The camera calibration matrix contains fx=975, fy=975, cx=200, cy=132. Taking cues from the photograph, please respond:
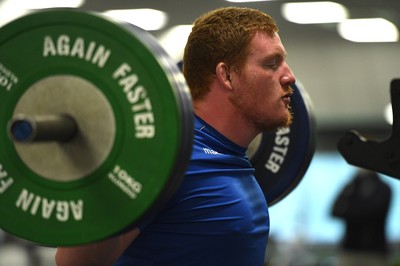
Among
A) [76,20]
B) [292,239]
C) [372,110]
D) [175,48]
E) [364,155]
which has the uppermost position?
[76,20]

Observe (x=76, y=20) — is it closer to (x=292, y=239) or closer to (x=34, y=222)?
(x=34, y=222)

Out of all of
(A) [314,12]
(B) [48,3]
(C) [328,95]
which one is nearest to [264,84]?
(B) [48,3]

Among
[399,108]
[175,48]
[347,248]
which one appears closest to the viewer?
[399,108]

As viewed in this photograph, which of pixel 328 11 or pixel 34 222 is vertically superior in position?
pixel 34 222

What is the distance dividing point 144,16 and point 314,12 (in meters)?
2.13

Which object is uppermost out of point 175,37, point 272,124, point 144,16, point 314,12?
point 272,124

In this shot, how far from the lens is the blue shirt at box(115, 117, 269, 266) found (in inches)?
96.4

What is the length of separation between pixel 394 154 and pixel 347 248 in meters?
5.61

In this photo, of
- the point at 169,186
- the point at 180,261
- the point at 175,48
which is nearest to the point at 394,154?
the point at 180,261

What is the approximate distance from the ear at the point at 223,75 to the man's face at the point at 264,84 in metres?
0.01

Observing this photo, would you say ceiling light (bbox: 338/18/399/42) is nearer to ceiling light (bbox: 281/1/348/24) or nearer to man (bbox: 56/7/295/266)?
ceiling light (bbox: 281/1/348/24)

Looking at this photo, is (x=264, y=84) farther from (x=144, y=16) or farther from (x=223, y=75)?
(x=144, y=16)

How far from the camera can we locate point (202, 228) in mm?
2449

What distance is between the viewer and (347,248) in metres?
8.27
